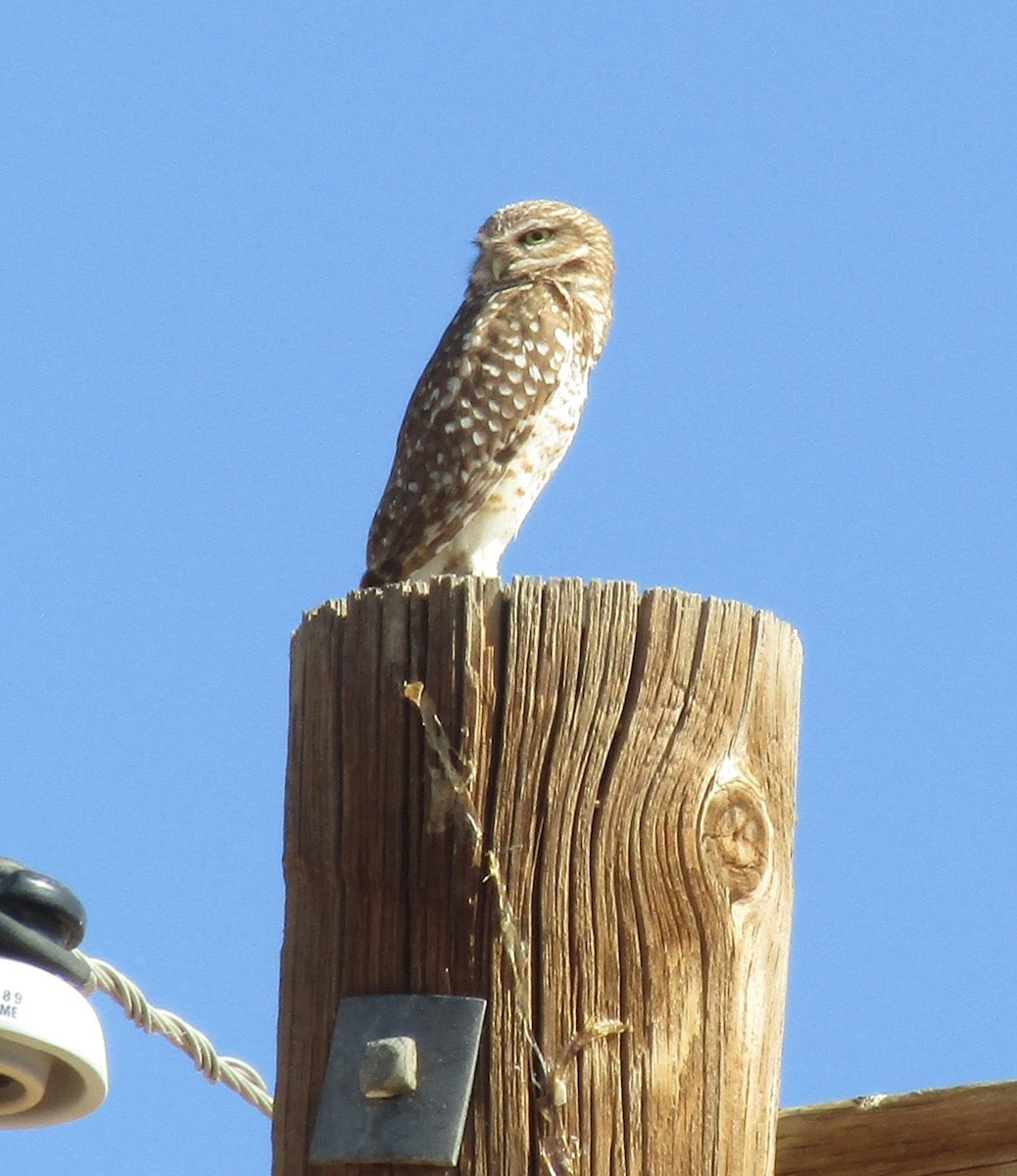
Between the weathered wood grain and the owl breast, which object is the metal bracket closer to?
the weathered wood grain

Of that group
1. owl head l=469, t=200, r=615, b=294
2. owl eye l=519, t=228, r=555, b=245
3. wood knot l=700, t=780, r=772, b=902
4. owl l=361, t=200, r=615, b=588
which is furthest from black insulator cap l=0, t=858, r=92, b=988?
owl eye l=519, t=228, r=555, b=245

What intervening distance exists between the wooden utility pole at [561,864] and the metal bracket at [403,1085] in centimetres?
3

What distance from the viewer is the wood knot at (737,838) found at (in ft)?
8.59

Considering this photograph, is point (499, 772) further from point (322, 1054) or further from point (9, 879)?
point (9, 879)

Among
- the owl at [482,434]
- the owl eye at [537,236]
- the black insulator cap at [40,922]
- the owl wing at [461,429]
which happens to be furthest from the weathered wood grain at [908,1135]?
the owl eye at [537,236]

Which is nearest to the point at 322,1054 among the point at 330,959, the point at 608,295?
the point at 330,959

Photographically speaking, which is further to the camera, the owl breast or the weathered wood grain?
the owl breast

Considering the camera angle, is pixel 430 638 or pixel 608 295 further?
pixel 608 295

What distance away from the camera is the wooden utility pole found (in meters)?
2.49

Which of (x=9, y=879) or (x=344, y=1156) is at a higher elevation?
(x=9, y=879)

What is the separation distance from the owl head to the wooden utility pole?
243 inches

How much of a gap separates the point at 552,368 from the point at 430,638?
535 cm

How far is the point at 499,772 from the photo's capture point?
260cm

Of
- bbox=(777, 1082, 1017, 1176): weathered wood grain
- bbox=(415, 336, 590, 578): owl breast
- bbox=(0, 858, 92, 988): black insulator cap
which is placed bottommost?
bbox=(777, 1082, 1017, 1176): weathered wood grain
